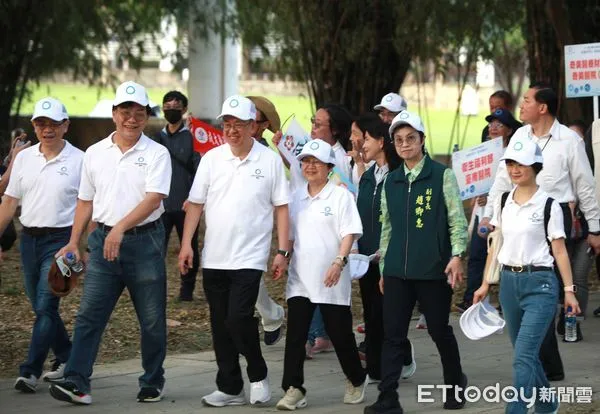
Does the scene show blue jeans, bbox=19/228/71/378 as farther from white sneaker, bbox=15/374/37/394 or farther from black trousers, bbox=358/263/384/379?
black trousers, bbox=358/263/384/379

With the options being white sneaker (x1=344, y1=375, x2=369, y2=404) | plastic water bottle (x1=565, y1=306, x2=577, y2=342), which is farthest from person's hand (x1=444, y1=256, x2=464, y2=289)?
plastic water bottle (x1=565, y1=306, x2=577, y2=342)

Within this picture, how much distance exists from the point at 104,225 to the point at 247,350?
1175mm

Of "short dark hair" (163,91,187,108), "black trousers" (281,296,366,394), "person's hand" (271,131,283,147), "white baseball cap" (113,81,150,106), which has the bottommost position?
"black trousers" (281,296,366,394)

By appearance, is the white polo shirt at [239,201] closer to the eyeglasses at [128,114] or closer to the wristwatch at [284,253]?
the wristwatch at [284,253]

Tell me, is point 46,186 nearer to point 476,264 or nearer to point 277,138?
point 277,138

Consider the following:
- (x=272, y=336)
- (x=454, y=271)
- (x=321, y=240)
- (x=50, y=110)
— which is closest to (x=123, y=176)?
(x=50, y=110)

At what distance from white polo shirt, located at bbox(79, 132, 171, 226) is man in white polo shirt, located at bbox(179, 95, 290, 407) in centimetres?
28

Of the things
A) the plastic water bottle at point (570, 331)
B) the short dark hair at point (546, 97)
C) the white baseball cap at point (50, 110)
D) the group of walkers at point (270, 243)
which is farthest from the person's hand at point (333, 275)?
the plastic water bottle at point (570, 331)

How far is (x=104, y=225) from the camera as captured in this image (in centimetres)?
834

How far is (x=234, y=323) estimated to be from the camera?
8.28 m

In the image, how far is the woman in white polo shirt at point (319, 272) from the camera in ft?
27.3

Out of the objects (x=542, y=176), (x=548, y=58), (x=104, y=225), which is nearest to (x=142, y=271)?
(x=104, y=225)

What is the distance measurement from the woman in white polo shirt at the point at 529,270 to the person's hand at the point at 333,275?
894 mm

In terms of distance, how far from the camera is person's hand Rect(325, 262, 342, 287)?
816cm
